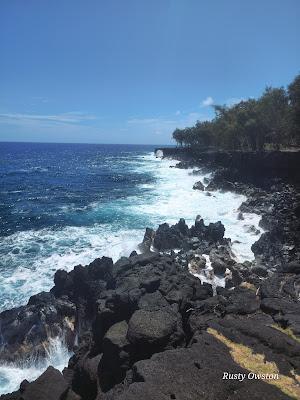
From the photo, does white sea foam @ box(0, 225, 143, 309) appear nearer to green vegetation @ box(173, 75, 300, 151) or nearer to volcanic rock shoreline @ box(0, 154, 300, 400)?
volcanic rock shoreline @ box(0, 154, 300, 400)

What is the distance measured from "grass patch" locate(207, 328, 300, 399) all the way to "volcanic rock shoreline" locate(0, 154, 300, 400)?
35 mm

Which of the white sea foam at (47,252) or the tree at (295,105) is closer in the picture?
the white sea foam at (47,252)

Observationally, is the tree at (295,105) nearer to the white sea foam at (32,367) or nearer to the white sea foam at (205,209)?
the white sea foam at (205,209)

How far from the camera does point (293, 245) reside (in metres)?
30.8

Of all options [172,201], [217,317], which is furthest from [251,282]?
[172,201]

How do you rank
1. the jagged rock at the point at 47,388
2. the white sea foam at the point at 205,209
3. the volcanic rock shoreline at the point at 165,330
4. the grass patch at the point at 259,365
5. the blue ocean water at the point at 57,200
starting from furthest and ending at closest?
the blue ocean water at the point at 57,200, the white sea foam at the point at 205,209, the jagged rock at the point at 47,388, the volcanic rock shoreline at the point at 165,330, the grass patch at the point at 259,365

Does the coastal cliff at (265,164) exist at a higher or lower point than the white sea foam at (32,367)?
higher

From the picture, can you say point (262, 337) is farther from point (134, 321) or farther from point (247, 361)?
point (134, 321)

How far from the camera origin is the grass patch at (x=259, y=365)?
10.9 meters

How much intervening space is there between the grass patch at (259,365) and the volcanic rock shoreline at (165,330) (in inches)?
1.4

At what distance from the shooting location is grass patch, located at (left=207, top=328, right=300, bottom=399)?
1088cm

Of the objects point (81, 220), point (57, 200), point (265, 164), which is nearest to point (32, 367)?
point (81, 220)

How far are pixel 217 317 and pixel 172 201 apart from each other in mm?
38868

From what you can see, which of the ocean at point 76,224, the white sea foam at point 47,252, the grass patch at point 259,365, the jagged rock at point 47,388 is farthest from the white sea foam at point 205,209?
the jagged rock at point 47,388
